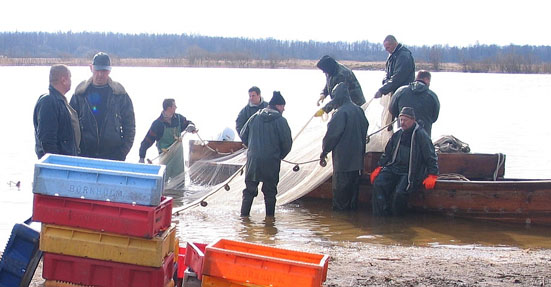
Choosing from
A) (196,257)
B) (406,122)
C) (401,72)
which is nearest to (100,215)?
(196,257)

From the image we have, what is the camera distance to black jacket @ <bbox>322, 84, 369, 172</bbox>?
30.8 ft

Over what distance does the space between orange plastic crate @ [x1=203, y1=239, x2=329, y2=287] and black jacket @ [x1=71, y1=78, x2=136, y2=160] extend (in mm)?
2380

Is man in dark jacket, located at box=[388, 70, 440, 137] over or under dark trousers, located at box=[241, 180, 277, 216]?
over

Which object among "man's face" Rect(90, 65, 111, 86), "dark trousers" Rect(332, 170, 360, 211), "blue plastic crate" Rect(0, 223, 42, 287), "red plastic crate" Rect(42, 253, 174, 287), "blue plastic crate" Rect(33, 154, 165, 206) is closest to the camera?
"blue plastic crate" Rect(33, 154, 165, 206)

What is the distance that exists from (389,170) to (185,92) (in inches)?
1432

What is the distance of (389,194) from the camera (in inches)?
371

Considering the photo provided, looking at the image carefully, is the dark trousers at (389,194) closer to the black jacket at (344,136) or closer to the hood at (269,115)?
the black jacket at (344,136)

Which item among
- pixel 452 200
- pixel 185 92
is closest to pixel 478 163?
pixel 452 200

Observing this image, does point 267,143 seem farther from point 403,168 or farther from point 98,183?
point 98,183

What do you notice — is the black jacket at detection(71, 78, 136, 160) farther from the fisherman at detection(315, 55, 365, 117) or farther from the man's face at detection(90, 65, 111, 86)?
the fisherman at detection(315, 55, 365, 117)

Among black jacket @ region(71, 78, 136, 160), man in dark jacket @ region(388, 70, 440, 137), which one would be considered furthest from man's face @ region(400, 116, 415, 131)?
black jacket @ region(71, 78, 136, 160)

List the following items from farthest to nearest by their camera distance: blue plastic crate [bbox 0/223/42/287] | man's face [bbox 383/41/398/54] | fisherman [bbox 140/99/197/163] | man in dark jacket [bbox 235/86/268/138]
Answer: fisherman [bbox 140/99/197/163] → man's face [bbox 383/41/398/54] → man in dark jacket [bbox 235/86/268/138] → blue plastic crate [bbox 0/223/42/287]

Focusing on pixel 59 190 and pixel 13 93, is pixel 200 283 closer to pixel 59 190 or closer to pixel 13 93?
pixel 59 190

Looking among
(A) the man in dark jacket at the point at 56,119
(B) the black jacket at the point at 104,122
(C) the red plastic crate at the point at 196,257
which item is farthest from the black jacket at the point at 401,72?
(C) the red plastic crate at the point at 196,257
